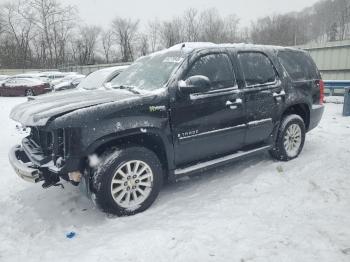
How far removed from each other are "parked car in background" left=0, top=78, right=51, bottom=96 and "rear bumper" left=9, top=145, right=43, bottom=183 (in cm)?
1938

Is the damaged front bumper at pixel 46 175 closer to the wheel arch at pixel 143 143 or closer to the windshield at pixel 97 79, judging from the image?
the wheel arch at pixel 143 143

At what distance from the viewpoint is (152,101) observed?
3.88 meters

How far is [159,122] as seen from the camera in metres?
3.91

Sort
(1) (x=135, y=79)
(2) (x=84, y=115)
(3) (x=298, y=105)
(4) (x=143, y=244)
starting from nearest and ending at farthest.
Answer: (4) (x=143, y=244), (2) (x=84, y=115), (1) (x=135, y=79), (3) (x=298, y=105)

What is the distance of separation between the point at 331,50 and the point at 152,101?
45.7 ft

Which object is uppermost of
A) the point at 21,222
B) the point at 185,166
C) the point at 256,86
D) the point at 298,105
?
the point at 256,86

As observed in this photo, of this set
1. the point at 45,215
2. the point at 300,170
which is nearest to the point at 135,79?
the point at 45,215

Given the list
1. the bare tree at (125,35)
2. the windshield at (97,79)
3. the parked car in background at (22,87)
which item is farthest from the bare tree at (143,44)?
the windshield at (97,79)

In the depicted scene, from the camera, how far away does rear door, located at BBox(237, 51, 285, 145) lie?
484cm

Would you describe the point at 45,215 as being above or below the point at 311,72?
below

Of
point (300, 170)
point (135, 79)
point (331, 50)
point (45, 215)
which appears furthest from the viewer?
point (331, 50)

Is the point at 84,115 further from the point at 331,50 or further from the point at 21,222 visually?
the point at 331,50

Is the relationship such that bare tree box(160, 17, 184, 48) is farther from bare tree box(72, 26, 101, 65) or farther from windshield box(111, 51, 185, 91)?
windshield box(111, 51, 185, 91)

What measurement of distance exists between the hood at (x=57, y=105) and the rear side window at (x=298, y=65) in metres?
2.82
